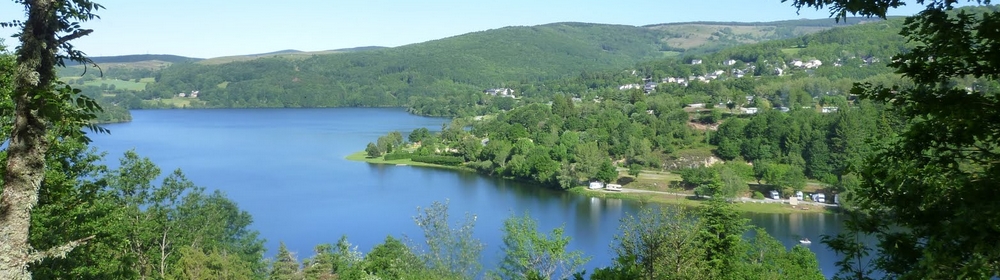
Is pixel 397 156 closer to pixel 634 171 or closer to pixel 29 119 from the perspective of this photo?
pixel 634 171

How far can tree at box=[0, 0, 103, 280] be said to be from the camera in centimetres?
246

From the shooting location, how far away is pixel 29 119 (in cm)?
249

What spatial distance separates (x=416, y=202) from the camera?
26.1m

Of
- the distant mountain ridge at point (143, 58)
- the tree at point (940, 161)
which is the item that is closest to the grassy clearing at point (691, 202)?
the tree at point (940, 161)

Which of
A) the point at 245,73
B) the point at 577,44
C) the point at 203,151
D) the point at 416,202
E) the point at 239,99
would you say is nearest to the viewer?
the point at 416,202

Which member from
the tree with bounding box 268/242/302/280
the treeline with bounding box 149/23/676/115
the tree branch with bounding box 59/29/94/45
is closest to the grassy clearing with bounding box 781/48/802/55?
the treeline with bounding box 149/23/676/115

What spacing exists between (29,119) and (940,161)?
3377mm

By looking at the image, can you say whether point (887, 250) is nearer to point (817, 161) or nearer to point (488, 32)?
point (817, 161)

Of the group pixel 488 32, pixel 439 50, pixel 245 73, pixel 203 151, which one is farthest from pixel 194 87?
pixel 203 151

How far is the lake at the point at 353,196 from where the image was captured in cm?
2058

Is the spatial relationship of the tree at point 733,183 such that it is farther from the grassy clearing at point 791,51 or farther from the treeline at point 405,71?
the grassy clearing at point 791,51

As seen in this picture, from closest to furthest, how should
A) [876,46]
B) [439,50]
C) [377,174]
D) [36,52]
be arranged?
[36,52] < [377,174] < [876,46] < [439,50]

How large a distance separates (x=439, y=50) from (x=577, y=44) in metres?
27.2

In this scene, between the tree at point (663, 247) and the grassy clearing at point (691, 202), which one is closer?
the tree at point (663, 247)
